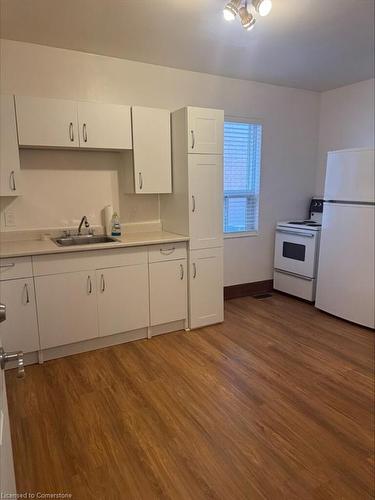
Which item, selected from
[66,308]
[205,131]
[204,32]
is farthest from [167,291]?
[204,32]

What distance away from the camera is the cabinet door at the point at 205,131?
120 inches

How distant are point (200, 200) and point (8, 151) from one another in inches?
65.1

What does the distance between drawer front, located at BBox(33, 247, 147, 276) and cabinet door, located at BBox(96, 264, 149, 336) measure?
60 millimetres

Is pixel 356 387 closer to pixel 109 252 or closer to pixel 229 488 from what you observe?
pixel 229 488

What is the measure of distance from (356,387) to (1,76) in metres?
3.67

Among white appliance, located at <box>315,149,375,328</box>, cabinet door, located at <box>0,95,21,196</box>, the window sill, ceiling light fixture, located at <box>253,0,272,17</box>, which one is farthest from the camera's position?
the window sill

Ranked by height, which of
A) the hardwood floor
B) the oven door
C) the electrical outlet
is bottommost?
the hardwood floor

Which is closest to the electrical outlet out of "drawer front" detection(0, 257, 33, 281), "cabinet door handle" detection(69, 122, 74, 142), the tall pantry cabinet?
"drawer front" detection(0, 257, 33, 281)

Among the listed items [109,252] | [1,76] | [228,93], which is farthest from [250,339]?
[1,76]

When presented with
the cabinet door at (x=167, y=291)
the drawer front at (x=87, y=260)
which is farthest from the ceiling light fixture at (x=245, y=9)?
the cabinet door at (x=167, y=291)

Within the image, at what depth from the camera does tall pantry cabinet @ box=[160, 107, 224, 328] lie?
309cm

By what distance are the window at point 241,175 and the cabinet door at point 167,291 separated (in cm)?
118

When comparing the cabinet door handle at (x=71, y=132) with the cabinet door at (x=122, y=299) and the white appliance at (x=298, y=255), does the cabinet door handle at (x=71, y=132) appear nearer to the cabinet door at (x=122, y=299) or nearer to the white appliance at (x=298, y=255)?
the cabinet door at (x=122, y=299)

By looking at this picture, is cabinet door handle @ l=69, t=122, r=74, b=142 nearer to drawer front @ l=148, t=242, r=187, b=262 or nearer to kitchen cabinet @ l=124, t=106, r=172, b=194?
kitchen cabinet @ l=124, t=106, r=172, b=194
